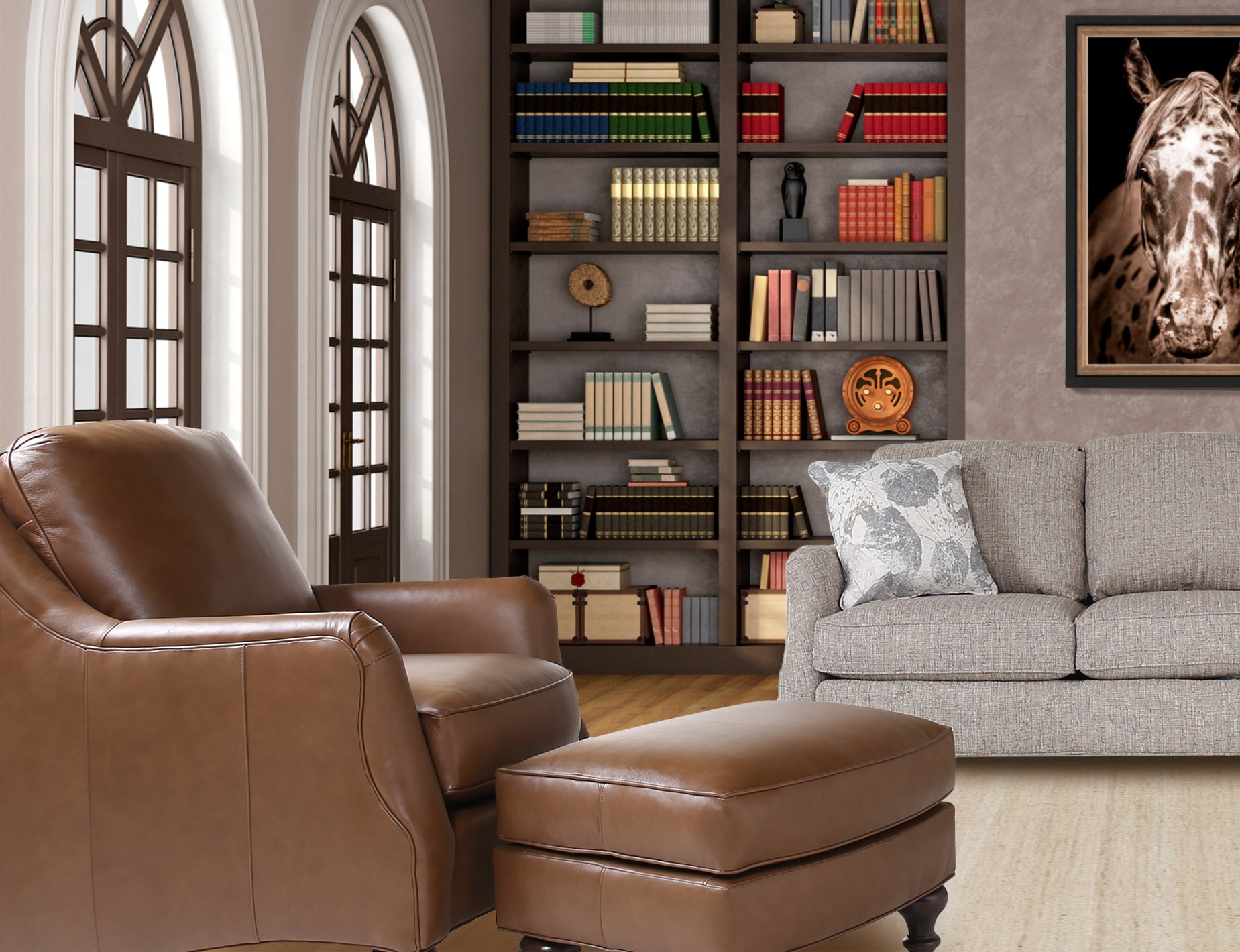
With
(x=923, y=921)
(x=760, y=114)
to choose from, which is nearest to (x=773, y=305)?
(x=760, y=114)

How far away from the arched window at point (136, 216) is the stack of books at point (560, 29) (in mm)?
2410

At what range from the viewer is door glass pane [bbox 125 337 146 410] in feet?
11.4

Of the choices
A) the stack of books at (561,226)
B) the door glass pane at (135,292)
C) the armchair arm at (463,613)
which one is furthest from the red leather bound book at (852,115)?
the armchair arm at (463,613)

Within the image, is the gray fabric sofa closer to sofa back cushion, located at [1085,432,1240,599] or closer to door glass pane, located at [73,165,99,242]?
sofa back cushion, located at [1085,432,1240,599]

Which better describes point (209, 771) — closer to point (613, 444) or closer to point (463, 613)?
point (463, 613)

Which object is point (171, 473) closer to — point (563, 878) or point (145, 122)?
point (563, 878)

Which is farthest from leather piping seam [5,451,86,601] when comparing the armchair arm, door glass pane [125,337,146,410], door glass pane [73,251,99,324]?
door glass pane [125,337,146,410]

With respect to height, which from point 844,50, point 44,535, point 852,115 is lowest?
point 44,535

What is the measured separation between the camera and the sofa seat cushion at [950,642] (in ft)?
12.3

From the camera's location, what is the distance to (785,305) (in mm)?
5773

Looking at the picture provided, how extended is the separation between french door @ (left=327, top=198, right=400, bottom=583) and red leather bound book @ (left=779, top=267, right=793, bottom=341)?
158cm

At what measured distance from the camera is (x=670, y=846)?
207 cm

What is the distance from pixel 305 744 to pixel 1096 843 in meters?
1.85

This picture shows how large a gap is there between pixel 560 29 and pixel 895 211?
1.54 m
